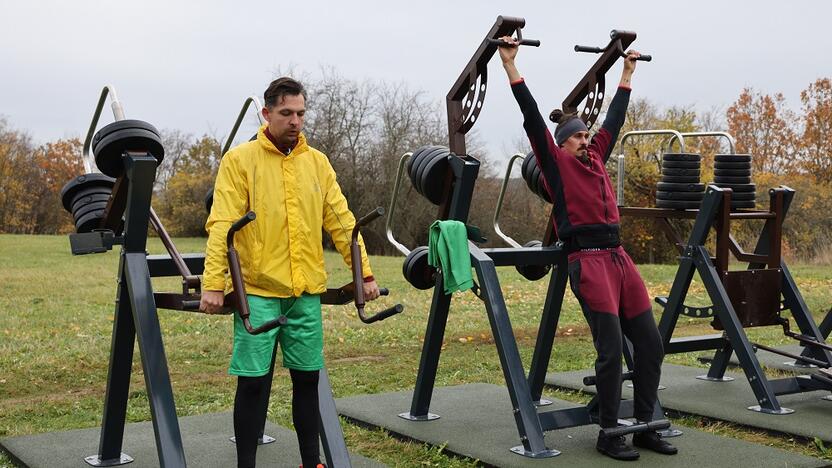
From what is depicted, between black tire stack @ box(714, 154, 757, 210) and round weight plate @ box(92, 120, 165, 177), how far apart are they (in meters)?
3.51

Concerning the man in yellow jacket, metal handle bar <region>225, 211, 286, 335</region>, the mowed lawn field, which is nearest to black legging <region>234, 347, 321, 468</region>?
the man in yellow jacket

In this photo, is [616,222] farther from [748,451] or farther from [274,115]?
[274,115]

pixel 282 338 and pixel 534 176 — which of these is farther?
pixel 534 176

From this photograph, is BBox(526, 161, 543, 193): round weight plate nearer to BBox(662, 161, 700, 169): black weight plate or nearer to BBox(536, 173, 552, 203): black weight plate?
BBox(536, 173, 552, 203): black weight plate

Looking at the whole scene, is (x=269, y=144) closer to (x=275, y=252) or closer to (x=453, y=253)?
(x=275, y=252)

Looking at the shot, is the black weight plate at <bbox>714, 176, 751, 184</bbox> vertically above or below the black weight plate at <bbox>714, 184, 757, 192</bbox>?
above

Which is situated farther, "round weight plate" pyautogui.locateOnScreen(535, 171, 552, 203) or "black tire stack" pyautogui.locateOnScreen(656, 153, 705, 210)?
"black tire stack" pyautogui.locateOnScreen(656, 153, 705, 210)

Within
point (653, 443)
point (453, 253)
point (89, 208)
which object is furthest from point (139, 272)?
point (653, 443)

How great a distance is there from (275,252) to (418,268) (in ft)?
4.71

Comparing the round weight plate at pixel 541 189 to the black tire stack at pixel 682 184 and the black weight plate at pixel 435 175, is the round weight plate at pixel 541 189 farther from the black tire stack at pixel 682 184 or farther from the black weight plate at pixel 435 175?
the black tire stack at pixel 682 184

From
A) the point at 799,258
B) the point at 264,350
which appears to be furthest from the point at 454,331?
the point at 799,258

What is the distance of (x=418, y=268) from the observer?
189 inches

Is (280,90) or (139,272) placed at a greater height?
(280,90)

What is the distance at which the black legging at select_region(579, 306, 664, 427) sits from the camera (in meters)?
4.24
